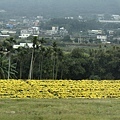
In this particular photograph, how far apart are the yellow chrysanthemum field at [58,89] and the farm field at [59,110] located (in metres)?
3.47

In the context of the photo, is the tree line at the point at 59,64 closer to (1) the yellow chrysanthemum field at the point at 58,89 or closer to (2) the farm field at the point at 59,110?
(1) the yellow chrysanthemum field at the point at 58,89

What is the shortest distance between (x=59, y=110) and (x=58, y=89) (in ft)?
23.2

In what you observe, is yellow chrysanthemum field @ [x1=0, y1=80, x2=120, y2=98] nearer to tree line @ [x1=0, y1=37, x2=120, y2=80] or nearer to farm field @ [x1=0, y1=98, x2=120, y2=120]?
farm field @ [x1=0, y1=98, x2=120, y2=120]

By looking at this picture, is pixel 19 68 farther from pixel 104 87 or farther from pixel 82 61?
pixel 104 87

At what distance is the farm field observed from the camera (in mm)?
12633

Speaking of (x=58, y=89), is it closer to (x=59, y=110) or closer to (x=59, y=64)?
(x=59, y=110)

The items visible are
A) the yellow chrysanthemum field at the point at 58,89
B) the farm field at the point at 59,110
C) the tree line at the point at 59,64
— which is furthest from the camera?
the tree line at the point at 59,64

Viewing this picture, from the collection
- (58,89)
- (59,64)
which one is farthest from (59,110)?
(59,64)

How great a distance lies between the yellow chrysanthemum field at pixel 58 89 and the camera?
19.6 m

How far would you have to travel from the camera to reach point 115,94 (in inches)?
811

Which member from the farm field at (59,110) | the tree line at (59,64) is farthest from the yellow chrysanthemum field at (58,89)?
the tree line at (59,64)

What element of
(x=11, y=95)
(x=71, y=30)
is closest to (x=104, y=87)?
(x=11, y=95)

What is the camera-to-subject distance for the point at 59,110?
547 inches

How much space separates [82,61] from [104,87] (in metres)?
21.3
